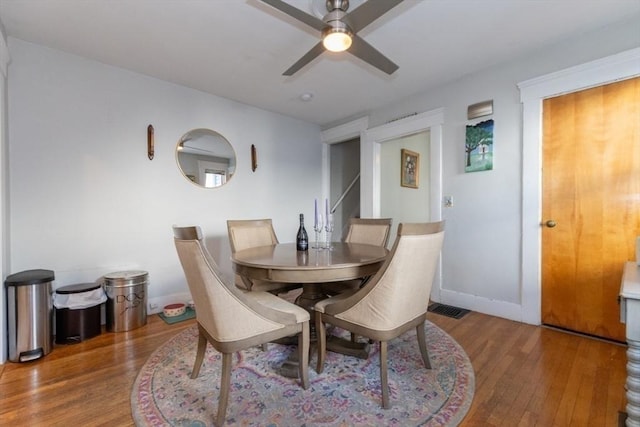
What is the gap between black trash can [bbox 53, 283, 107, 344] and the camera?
2.20 metres

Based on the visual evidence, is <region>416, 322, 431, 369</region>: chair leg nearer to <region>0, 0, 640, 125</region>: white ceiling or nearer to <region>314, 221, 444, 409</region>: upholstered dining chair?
<region>314, 221, 444, 409</region>: upholstered dining chair

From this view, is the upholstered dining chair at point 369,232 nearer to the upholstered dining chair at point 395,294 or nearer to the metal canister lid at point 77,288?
the upholstered dining chair at point 395,294

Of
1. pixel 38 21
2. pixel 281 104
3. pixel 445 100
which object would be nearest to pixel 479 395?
pixel 445 100

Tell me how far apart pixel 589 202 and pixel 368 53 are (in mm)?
2065

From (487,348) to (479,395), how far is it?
63cm

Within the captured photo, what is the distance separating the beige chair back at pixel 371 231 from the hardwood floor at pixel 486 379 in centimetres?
97

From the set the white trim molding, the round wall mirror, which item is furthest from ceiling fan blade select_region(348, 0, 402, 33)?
the white trim molding

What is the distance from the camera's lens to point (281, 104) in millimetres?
3611

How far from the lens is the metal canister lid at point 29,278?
192 centimetres

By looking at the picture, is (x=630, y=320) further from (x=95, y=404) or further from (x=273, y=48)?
(x=273, y=48)

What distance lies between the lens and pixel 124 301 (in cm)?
244

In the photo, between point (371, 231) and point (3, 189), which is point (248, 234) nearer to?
point (371, 231)

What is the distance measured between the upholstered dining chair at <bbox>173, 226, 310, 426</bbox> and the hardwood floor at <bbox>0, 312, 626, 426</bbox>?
0.56m

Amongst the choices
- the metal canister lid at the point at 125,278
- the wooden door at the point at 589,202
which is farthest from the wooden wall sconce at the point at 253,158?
the wooden door at the point at 589,202
